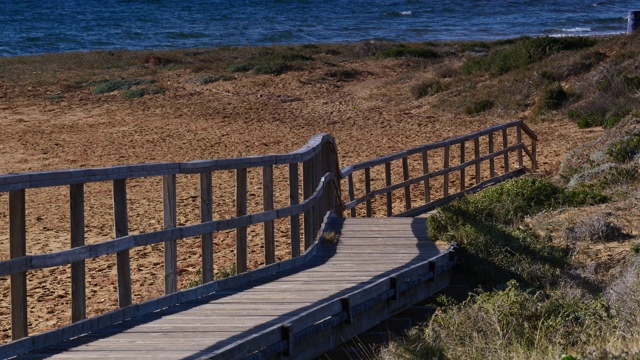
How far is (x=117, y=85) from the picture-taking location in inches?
1054

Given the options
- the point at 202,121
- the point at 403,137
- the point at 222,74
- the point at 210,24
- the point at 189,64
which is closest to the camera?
the point at 403,137

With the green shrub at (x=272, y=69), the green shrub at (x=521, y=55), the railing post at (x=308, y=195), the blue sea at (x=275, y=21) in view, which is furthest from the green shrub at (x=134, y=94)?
the blue sea at (x=275, y=21)

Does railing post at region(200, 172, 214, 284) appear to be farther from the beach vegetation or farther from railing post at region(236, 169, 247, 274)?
the beach vegetation

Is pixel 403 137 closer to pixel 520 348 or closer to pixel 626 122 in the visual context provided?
pixel 626 122

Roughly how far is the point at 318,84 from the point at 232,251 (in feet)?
54.4

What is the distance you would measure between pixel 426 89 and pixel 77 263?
1974cm

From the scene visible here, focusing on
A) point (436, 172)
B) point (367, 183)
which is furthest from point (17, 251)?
point (436, 172)

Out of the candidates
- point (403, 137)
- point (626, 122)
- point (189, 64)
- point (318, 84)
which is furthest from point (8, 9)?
point (626, 122)

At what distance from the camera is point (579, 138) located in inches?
702

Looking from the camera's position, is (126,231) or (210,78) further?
(210,78)

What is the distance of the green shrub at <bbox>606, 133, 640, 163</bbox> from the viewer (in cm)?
1206

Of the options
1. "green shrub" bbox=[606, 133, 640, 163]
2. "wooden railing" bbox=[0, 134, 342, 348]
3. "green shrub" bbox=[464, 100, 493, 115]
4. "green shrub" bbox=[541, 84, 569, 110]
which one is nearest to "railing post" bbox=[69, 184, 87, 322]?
"wooden railing" bbox=[0, 134, 342, 348]

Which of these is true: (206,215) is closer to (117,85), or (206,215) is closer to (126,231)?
(126,231)

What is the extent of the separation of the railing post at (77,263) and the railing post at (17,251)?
0.29 metres
